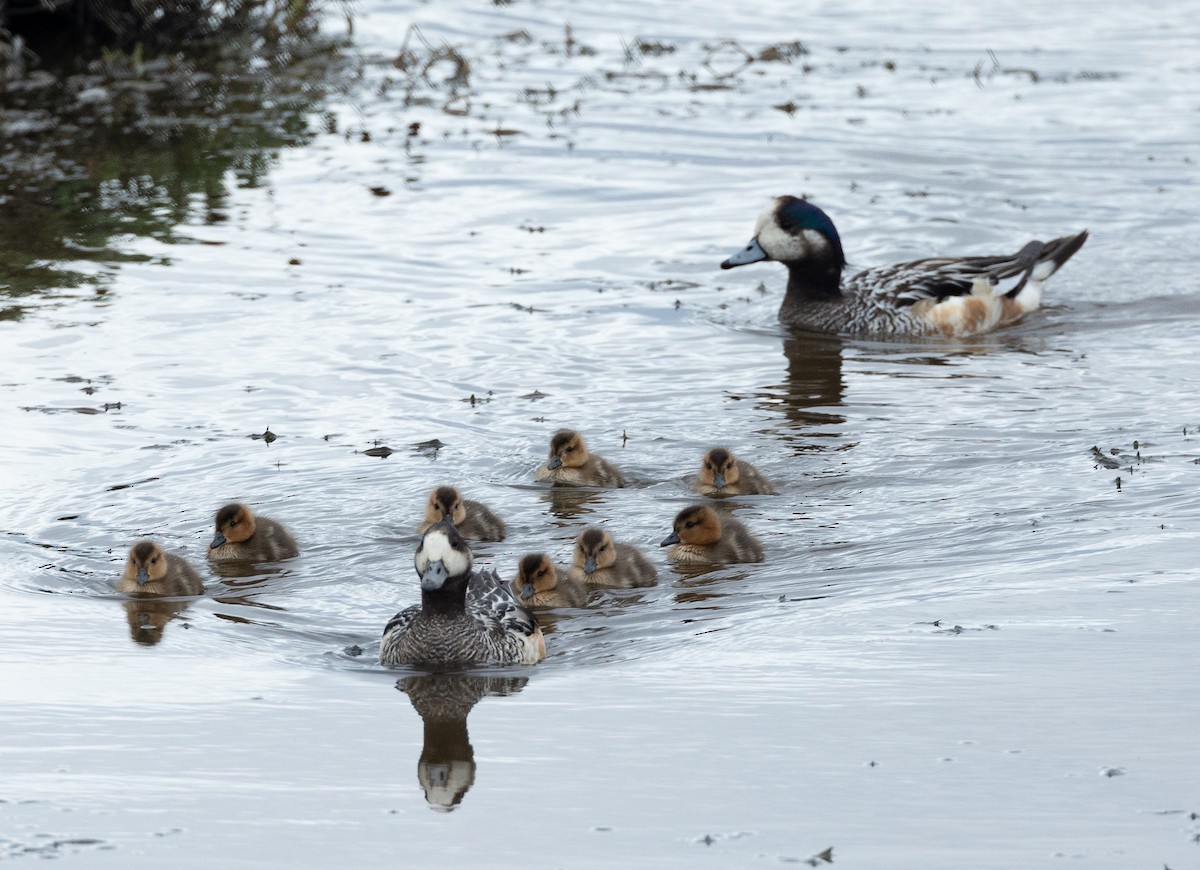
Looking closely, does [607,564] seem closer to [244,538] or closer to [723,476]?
[723,476]

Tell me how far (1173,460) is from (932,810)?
4.52 meters

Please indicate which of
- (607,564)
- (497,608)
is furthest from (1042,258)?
(497,608)

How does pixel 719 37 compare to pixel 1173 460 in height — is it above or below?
above

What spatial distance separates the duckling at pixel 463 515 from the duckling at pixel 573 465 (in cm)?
57

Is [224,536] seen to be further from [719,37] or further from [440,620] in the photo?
[719,37]

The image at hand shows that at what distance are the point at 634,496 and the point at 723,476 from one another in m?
0.57

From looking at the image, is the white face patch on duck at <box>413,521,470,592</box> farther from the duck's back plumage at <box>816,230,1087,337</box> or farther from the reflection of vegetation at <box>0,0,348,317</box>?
the duck's back plumage at <box>816,230,1087,337</box>

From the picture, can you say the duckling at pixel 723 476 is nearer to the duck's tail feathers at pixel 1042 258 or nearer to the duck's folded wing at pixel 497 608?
the duck's folded wing at pixel 497 608

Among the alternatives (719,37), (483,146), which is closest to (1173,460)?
(483,146)

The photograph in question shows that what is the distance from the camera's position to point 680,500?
31.9 feet

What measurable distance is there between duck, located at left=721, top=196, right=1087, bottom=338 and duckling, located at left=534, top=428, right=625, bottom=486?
4.14 meters

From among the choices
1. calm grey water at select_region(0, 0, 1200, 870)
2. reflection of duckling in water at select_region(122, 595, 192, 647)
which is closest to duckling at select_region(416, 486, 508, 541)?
calm grey water at select_region(0, 0, 1200, 870)

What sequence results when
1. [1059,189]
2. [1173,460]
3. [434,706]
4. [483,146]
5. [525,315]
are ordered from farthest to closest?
[483,146], [1059,189], [525,315], [1173,460], [434,706]

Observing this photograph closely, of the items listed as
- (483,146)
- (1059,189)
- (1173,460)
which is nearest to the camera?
(1173,460)
